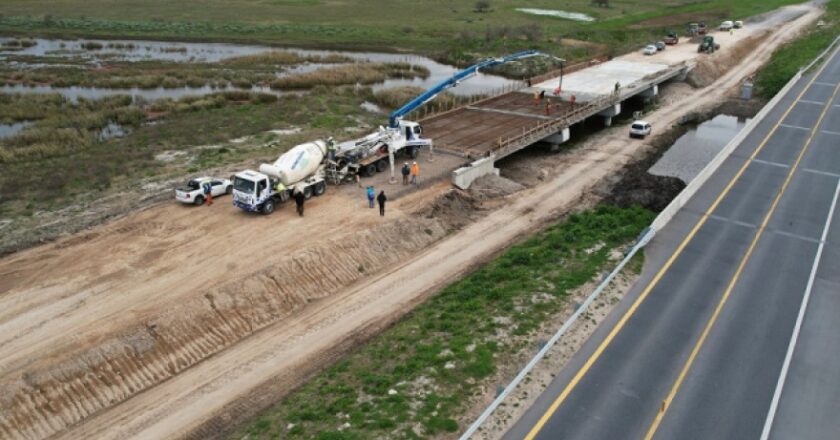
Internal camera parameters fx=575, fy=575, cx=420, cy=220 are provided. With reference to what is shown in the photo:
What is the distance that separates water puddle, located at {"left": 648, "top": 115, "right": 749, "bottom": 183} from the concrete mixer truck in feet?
81.6

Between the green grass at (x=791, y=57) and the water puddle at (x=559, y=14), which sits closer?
the green grass at (x=791, y=57)

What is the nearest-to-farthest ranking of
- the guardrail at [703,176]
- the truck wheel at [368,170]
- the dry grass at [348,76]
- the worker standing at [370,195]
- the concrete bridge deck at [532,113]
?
the guardrail at [703,176] < the worker standing at [370,195] < the truck wheel at [368,170] < the concrete bridge deck at [532,113] < the dry grass at [348,76]

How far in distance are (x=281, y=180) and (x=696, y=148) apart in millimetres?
35885

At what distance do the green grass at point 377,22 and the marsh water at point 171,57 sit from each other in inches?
234

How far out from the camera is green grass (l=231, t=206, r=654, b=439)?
16922 millimetres

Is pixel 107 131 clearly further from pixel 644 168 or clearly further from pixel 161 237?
pixel 644 168

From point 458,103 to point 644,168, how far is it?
2236cm

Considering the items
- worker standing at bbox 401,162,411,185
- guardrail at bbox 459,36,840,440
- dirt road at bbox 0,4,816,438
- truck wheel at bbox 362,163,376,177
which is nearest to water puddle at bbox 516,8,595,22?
guardrail at bbox 459,36,840,440

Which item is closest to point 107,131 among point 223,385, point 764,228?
point 223,385

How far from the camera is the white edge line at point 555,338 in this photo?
1603cm

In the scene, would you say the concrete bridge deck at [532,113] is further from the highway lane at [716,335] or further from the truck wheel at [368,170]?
the highway lane at [716,335]

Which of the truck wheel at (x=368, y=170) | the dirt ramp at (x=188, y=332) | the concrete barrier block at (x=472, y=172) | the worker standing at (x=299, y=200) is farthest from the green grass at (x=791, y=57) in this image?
the worker standing at (x=299, y=200)

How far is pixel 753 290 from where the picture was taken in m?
22.7

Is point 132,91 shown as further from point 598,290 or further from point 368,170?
point 598,290
